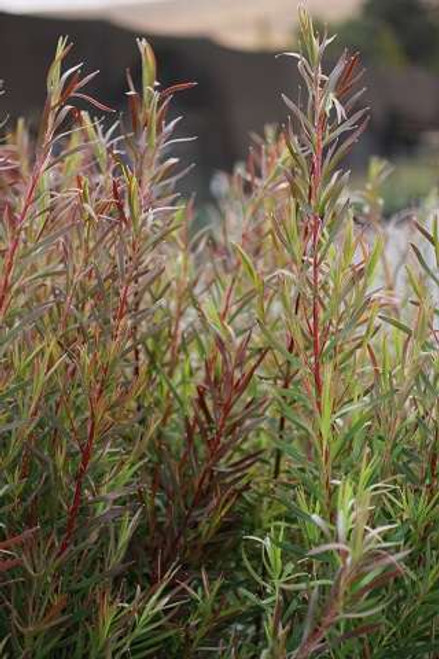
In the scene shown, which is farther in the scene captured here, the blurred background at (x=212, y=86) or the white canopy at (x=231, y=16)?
the white canopy at (x=231, y=16)

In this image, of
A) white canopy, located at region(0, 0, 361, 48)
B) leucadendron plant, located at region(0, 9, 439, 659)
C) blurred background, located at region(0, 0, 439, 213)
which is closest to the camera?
leucadendron plant, located at region(0, 9, 439, 659)

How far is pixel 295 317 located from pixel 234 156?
1645 cm

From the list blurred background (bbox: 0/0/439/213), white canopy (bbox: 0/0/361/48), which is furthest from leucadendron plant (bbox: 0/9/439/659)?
white canopy (bbox: 0/0/361/48)

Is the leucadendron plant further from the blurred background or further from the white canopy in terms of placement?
the white canopy

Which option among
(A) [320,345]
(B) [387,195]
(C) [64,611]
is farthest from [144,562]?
(B) [387,195]

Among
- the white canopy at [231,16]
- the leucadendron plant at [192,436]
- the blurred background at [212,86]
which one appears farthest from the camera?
the white canopy at [231,16]

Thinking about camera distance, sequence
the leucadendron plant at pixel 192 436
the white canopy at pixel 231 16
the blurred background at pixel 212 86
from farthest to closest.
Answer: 1. the white canopy at pixel 231 16
2. the blurred background at pixel 212 86
3. the leucadendron plant at pixel 192 436

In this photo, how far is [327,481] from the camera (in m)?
1.16

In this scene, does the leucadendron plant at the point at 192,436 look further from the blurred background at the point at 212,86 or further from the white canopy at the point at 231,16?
the white canopy at the point at 231,16

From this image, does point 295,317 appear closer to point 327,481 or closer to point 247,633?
point 327,481

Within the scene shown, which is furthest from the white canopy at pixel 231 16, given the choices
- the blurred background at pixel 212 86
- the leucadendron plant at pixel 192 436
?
the leucadendron plant at pixel 192 436

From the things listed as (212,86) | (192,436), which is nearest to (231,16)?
(212,86)

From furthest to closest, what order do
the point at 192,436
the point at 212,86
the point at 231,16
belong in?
the point at 231,16, the point at 212,86, the point at 192,436

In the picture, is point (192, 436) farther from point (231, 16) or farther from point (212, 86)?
point (231, 16)
